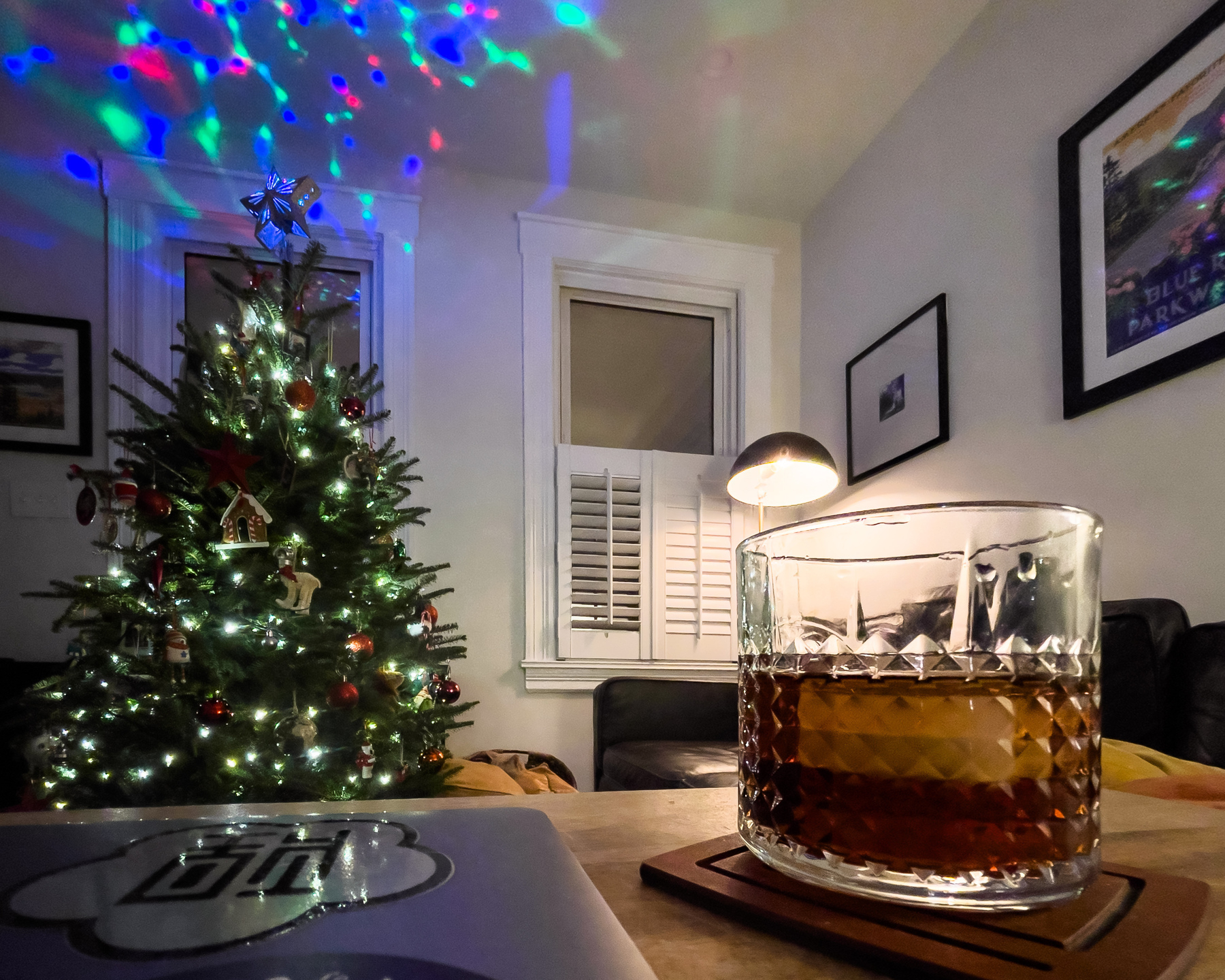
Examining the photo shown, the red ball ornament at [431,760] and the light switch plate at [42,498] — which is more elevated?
the light switch plate at [42,498]

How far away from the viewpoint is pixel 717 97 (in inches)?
96.9

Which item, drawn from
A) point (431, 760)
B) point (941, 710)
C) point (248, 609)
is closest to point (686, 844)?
point (941, 710)

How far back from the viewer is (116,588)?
4.64 ft

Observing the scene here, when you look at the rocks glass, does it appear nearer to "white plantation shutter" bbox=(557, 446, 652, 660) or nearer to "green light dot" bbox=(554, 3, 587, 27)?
"green light dot" bbox=(554, 3, 587, 27)

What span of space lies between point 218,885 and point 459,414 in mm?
2660

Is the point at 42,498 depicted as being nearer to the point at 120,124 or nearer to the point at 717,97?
the point at 120,124

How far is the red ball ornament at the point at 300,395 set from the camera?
145cm

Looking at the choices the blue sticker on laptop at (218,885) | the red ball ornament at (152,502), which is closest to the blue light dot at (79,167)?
the red ball ornament at (152,502)

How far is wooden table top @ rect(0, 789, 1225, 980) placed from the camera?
0.63 feet

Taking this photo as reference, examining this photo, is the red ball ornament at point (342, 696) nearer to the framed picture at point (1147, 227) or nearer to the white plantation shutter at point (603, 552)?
the white plantation shutter at point (603, 552)

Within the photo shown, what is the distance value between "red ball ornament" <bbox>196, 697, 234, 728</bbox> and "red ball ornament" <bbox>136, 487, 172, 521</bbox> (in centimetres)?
37

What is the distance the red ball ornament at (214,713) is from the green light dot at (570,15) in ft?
6.62

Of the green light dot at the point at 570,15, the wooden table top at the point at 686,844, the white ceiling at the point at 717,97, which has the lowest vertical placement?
the wooden table top at the point at 686,844

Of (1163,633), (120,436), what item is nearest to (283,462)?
(120,436)
